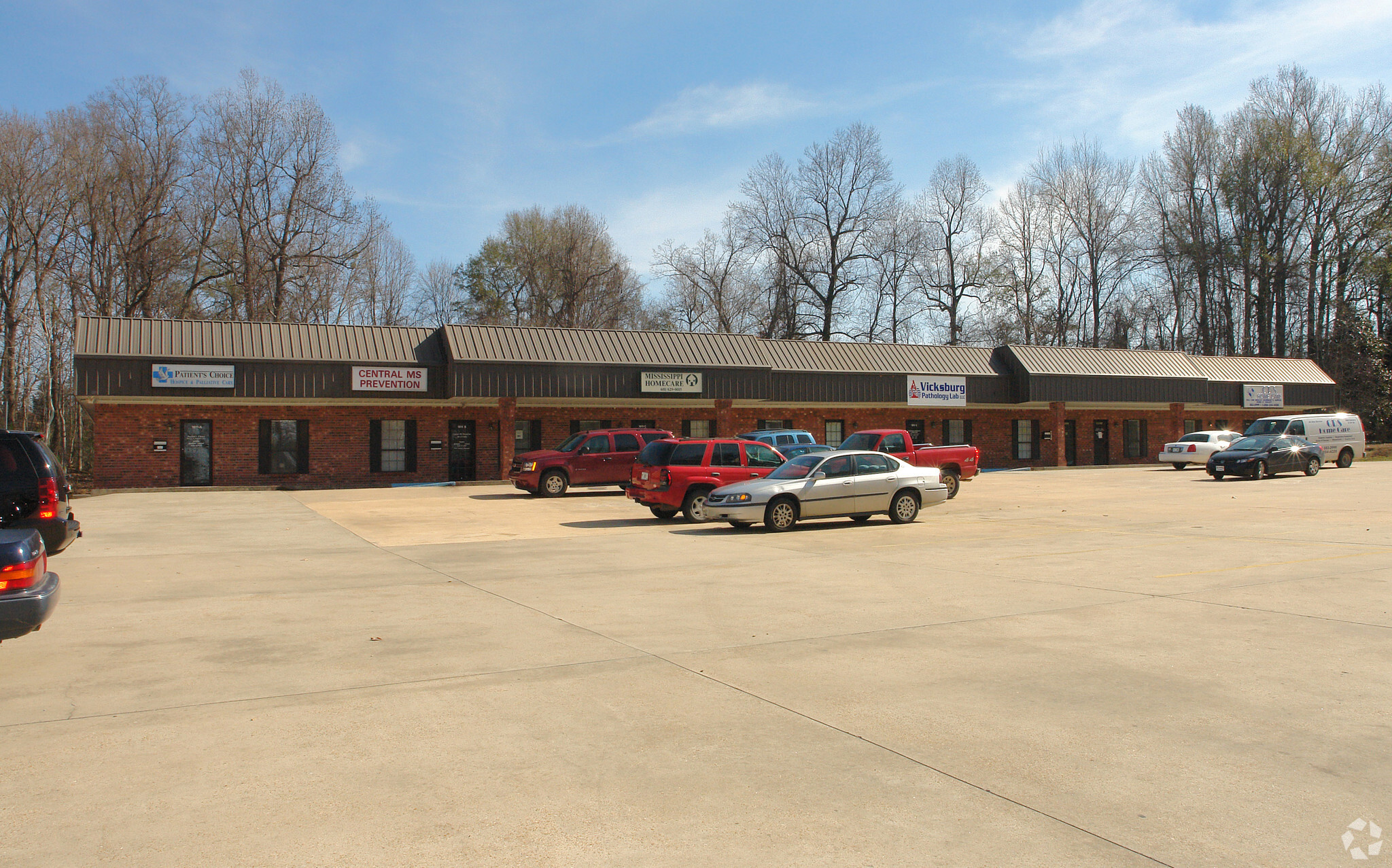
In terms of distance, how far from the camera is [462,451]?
3284 cm

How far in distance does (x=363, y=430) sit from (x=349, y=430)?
1.44 feet

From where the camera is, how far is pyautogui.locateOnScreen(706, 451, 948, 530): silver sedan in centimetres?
1699

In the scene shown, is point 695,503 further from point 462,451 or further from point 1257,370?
point 1257,370

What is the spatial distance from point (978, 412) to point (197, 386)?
103 feet

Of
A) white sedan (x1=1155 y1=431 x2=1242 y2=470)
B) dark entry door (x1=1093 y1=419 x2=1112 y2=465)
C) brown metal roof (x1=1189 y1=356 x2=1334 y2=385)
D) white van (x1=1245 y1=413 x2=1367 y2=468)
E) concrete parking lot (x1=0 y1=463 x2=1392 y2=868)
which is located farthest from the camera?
brown metal roof (x1=1189 y1=356 x2=1334 y2=385)

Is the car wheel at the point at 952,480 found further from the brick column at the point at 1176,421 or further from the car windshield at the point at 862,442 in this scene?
the brick column at the point at 1176,421

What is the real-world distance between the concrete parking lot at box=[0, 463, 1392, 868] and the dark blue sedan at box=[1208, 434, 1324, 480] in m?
18.9

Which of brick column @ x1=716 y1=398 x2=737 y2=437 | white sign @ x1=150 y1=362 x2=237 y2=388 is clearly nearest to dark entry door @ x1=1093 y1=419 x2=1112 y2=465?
brick column @ x1=716 y1=398 x2=737 y2=437

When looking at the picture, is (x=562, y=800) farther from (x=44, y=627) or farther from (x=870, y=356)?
(x=870, y=356)

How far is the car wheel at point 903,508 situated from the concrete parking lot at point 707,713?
5566mm

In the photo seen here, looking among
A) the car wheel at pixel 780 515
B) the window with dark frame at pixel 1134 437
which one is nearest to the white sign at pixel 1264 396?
the window with dark frame at pixel 1134 437

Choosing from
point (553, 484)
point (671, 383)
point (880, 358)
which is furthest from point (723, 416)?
point (553, 484)

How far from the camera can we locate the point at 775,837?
157 inches

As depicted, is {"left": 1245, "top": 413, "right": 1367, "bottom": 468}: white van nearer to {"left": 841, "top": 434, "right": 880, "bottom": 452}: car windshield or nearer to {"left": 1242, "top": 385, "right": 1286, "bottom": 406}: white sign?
{"left": 1242, "top": 385, "right": 1286, "bottom": 406}: white sign
